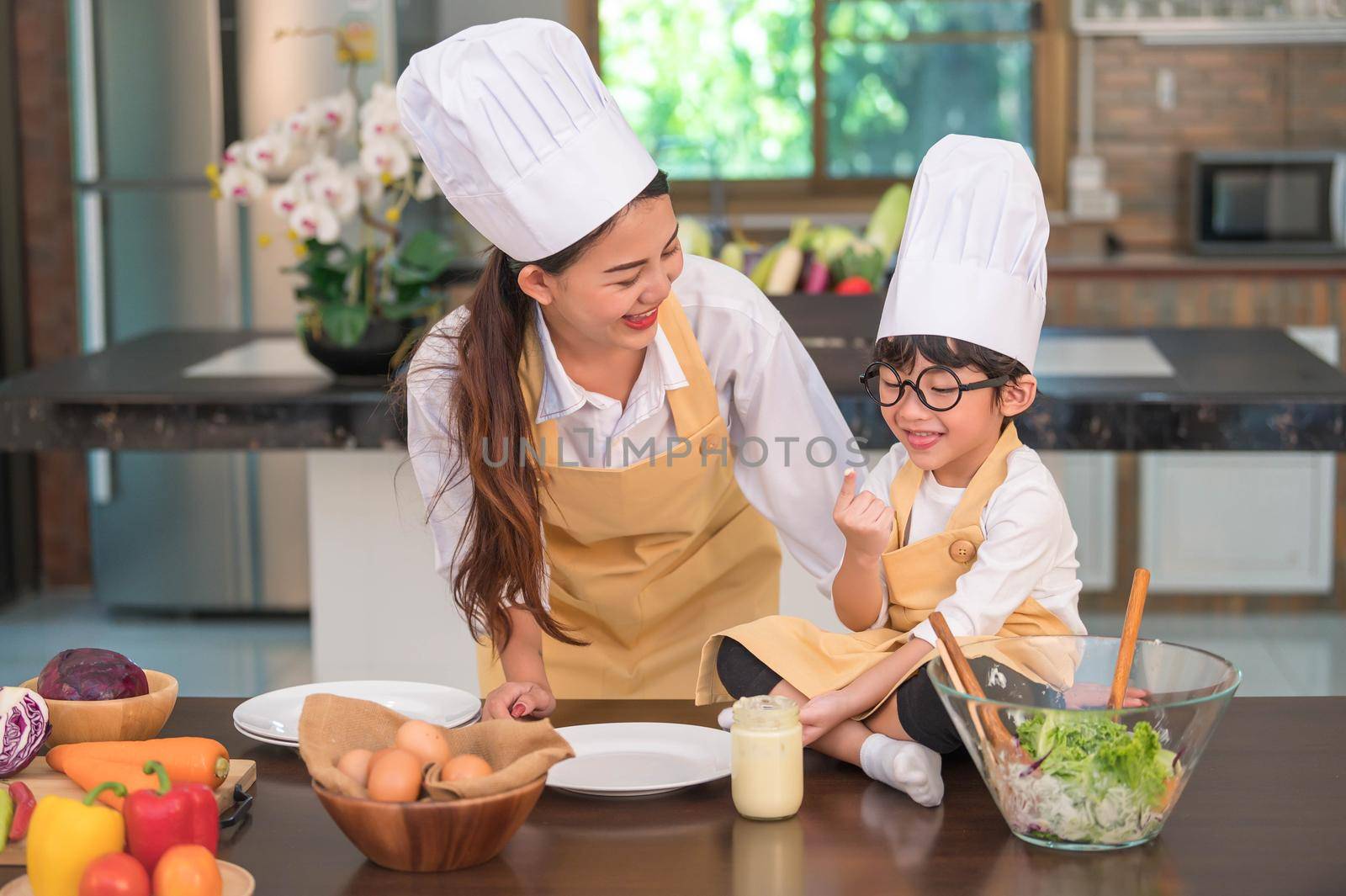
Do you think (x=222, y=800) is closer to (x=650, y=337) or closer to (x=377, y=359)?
(x=650, y=337)

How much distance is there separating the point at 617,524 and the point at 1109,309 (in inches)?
123

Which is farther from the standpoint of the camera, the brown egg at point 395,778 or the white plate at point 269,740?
the white plate at point 269,740

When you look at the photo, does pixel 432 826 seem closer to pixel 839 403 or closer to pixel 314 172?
pixel 839 403

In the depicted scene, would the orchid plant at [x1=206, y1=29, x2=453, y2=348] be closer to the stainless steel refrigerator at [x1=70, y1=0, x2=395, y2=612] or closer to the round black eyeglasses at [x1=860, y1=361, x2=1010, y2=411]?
the round black eyeglasses at [x1=860, y1=361, x2=1010, y2=411]

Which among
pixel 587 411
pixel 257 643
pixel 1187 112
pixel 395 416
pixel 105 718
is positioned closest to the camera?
pixel 105 718

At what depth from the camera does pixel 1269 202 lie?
15.5 feet

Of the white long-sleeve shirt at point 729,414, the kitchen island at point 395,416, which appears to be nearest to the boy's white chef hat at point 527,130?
the white long-sleeve shirt at point 729,414

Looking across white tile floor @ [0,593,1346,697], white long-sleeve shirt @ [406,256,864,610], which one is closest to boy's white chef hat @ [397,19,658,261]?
white long-sleeve shirt @ [406,256,864,610]

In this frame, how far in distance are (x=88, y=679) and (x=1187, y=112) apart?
461 centimetres

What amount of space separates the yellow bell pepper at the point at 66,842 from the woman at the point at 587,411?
44 centimetres

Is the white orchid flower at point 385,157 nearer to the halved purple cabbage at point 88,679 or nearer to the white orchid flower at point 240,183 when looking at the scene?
the white orchid flower at point 240,183

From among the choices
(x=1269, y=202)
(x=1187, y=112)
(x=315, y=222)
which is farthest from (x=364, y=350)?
(x=1187, y=112)

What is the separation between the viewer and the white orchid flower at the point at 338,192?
8.75 feet

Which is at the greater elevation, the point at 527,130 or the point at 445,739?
the point at 527,130
